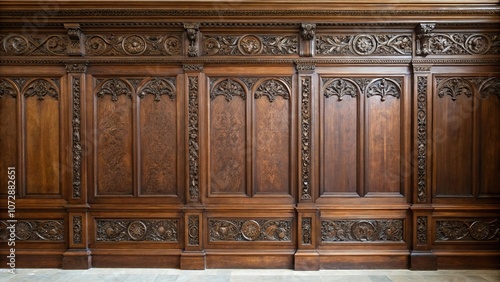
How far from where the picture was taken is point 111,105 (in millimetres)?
4371

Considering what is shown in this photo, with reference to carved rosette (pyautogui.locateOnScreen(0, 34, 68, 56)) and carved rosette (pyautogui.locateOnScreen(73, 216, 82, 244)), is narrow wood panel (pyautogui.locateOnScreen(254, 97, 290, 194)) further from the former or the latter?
carved rosette (pyautogui.locateOnScreen(0, 34, 68, 56))

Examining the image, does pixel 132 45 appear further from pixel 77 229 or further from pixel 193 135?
pixel 77 229

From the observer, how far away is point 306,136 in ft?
14.2

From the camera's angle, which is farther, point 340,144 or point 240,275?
point 340,144

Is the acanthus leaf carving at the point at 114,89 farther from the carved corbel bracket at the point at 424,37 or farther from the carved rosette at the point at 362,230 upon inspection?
the carved corbel bracket at the point at 424,37

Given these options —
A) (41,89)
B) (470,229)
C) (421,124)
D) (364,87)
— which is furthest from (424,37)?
(41,89)

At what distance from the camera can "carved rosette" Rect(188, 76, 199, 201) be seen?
4324 mm

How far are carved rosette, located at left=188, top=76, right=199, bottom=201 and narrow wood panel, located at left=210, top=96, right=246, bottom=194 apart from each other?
182 millimetres

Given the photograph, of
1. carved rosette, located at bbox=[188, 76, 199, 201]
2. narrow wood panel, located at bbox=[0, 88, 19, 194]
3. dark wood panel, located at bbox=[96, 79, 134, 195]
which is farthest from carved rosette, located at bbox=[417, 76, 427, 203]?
narrow wood panel, located at bbox=[0, 88, 19, 194]

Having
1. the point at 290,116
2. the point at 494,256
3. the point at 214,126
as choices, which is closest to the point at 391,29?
the point at 290,116

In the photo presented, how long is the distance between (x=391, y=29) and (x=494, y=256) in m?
3.01

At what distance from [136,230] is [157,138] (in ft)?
3.77

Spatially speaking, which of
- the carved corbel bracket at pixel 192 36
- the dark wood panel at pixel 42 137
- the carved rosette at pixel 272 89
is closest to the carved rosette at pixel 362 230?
the carved rosette at pixel 272 89

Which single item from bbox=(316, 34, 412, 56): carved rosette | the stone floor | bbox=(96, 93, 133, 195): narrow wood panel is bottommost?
the stone floor
